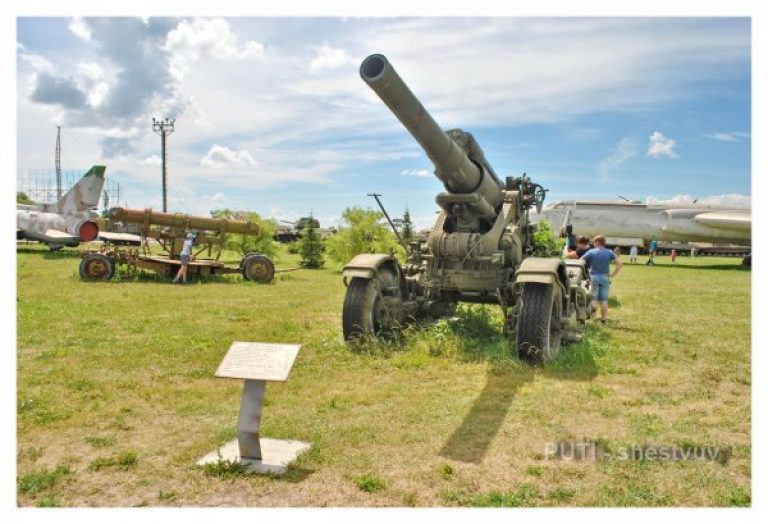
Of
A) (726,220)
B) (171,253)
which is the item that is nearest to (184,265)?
(171,253)

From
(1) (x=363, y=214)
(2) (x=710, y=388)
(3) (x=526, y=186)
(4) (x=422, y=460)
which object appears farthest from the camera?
(1) (x=363, y=214)

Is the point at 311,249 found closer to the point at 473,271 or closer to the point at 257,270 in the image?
the point at 257,270

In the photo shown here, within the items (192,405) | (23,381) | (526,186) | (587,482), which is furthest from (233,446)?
(526,186)

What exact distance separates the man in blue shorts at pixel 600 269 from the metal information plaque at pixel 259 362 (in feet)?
23.6

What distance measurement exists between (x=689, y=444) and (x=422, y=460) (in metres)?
2.08

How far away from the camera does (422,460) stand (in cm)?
453

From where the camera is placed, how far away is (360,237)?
78.2 feet

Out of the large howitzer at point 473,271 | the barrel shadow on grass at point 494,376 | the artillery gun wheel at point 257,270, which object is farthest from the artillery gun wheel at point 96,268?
the barrel shadow on grass at point 494,376

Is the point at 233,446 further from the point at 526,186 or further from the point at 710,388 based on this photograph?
the point at 526,186

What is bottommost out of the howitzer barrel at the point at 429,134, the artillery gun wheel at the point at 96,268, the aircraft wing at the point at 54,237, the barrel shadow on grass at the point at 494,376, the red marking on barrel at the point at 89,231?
the barrel shadow on grass at the point at 494,376

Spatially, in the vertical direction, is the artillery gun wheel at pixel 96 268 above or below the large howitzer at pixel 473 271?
below

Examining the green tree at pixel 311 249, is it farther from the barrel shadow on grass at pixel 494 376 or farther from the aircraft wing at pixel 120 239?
the barrel shadow on grass at pixel 494 376

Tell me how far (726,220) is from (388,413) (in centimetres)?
2674

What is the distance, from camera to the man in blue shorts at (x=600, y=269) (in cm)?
1039
